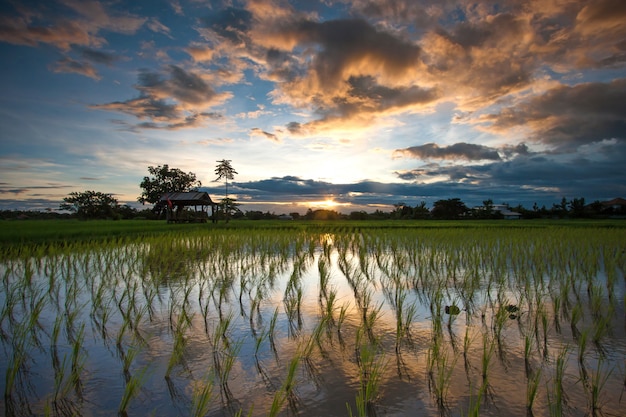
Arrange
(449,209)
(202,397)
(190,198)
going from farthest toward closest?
(449,209)
(190,198)
(202,397)

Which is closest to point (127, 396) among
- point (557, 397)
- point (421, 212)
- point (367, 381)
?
point (367, 381)

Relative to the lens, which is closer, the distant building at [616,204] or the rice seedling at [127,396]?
the rice seedling at [127,396]

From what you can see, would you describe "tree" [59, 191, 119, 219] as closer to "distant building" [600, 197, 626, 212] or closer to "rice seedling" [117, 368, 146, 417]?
"rice seedling" [117, 368, 146, 417]

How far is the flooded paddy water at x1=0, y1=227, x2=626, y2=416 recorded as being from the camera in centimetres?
205

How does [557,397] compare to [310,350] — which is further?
[310,350]

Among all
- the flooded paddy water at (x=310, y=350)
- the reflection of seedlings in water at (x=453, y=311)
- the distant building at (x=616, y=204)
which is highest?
the distant building at (x=616, y=204)

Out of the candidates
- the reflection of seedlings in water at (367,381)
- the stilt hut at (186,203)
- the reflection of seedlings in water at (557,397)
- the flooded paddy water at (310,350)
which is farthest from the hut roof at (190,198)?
the reflection of seedlings in water at (557,397)

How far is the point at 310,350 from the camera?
2.72m

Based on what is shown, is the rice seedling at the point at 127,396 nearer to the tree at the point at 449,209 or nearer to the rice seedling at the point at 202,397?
the rice seedling at the point at 202,397

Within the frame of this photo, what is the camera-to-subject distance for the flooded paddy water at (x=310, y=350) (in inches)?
80.6

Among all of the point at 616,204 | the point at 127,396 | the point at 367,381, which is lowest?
the point at 367,381

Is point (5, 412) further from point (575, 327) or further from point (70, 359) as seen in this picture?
point (575, 327)

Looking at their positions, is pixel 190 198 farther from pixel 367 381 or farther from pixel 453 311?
pixel 367 381

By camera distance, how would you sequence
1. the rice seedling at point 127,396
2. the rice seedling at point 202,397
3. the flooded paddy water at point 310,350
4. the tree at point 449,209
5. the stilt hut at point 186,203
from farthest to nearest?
the tree at point 449,209 < the stilt hut at point 186,203 < the flooded paddy water at point 310,350 < the rice seedling at point 127,396 < the rice seedling at point 202,397
